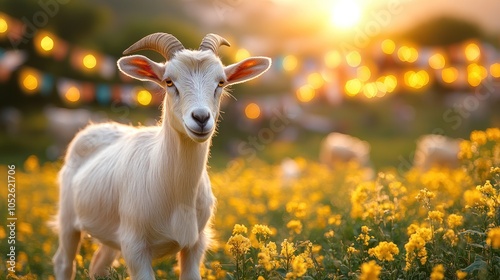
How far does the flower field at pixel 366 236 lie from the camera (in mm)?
3736

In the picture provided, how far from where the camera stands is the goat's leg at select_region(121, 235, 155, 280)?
4.23 m

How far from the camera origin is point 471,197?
4008 mm

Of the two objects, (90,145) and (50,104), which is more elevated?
(50,104)

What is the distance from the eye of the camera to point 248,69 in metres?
4.73

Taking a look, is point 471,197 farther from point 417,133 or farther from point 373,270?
point 417,133

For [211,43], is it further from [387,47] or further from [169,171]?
[387,47]

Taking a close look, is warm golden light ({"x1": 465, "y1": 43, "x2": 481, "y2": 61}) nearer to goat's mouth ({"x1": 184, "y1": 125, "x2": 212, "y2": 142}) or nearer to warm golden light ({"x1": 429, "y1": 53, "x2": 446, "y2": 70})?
warm golden light ({"x1": 429, "y1": 53, "x2": 446, "y2": 70})

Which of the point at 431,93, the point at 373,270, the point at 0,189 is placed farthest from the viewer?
the point at 431,93

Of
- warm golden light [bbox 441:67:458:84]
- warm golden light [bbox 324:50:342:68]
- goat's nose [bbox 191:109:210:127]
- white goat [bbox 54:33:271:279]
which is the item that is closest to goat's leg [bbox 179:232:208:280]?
white goat [bbox 54:33:271:279]

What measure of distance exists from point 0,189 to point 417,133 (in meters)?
14.8

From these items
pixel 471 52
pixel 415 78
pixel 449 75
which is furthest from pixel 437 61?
pixel 471 52

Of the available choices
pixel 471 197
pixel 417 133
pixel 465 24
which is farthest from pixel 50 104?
pixel 471 197

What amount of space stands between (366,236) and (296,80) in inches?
517

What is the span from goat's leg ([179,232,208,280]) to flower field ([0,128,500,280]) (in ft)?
0.62
